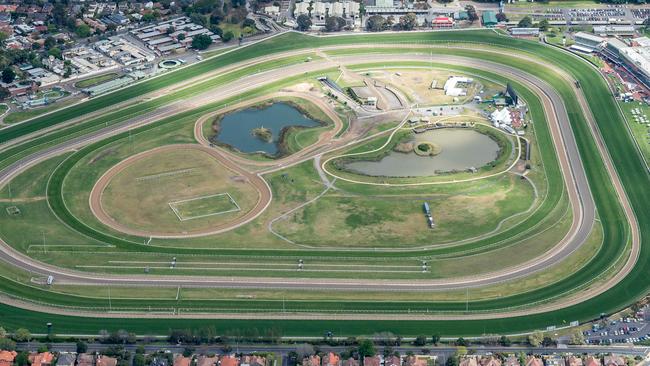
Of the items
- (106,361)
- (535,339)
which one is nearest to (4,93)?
(106,361)

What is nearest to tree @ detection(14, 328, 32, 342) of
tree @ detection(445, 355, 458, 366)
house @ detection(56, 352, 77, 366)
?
house @ detection(56, 352, 77, 366)

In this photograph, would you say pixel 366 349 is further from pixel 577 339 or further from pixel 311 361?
pixel 577 339

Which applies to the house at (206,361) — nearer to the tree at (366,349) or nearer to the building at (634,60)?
the tree at (366,349)

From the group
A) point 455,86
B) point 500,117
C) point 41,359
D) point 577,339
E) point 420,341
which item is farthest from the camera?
point 455,86

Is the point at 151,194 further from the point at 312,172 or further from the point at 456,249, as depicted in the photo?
the point at 456,249

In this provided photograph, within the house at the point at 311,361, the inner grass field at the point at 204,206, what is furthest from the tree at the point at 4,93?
the house at the point at 311,361

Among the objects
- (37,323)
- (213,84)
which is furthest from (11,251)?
(213,84)
